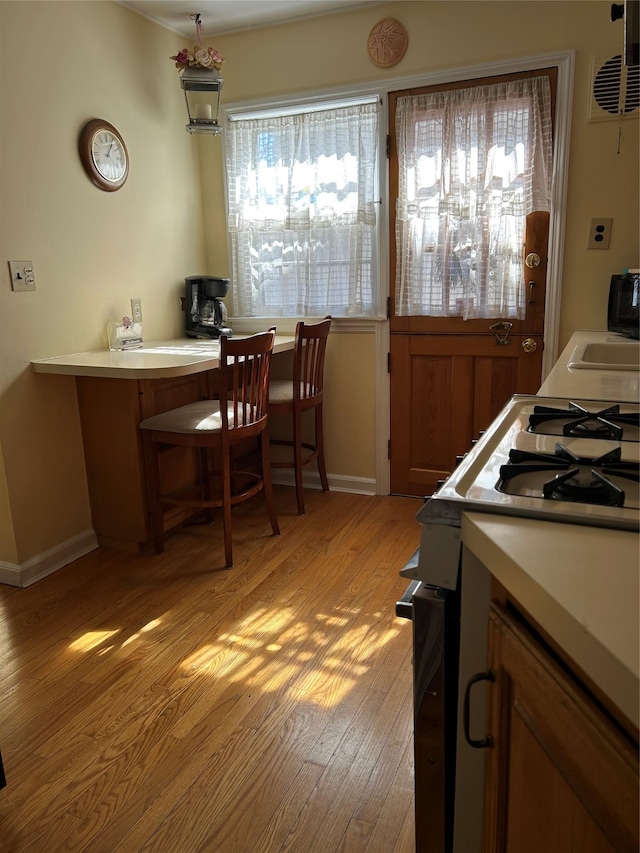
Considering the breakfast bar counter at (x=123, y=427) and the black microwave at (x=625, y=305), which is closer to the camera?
the black microwave at (x=625, y=305)

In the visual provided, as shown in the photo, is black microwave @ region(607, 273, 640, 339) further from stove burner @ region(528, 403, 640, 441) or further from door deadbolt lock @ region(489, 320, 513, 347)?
stove burner @ region(528, 403, 640, 441)

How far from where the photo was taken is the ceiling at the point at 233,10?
10.3 feet

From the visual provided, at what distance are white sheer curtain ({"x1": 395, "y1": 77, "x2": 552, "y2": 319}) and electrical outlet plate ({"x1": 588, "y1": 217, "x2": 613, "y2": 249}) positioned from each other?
0.79 feet

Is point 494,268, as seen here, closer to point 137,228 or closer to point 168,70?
point 137,228

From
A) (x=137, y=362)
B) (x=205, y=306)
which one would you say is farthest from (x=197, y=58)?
(x=137, y=362)

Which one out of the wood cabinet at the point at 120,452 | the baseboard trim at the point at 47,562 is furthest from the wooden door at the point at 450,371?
the baseboard trim at the point at 47,562

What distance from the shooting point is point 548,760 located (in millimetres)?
774

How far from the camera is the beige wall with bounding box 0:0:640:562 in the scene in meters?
2.63

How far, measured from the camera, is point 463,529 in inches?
36.3

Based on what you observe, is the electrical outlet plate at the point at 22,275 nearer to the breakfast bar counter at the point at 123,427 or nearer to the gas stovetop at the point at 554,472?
the breakfast bar counter at the point at 123,427

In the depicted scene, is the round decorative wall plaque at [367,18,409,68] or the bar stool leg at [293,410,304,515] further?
the bar stool leg at [293,410,304,515]

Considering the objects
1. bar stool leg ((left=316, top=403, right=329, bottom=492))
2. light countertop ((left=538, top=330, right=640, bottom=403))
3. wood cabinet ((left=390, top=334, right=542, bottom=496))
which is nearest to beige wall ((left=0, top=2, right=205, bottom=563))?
bar stool leg ((left=316, top=403, right=329, bottom=492))

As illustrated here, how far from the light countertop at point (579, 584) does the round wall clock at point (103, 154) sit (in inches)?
106

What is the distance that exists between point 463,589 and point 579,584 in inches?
10.6
